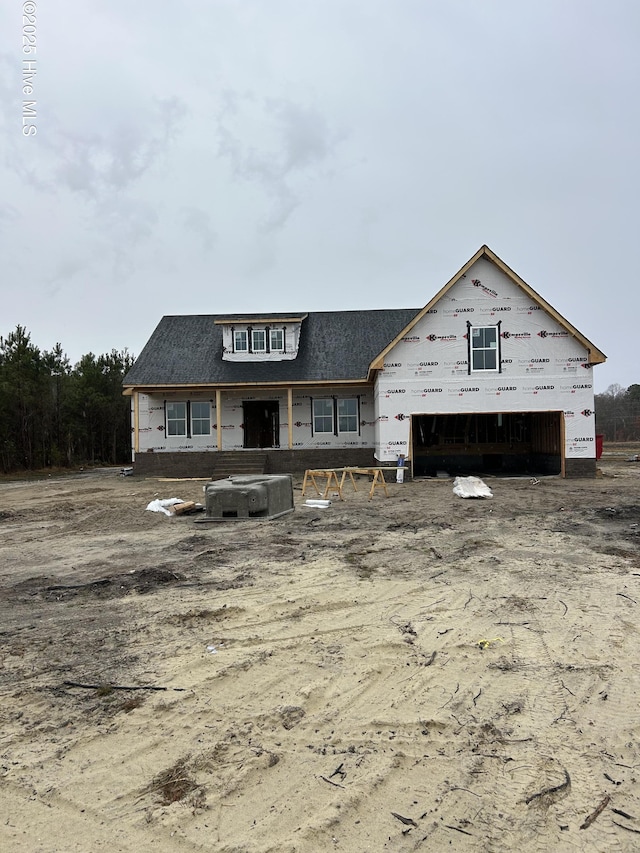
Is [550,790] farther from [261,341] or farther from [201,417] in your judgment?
[261,341]

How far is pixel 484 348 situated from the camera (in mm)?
19297

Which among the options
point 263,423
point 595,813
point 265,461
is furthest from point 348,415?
point 595,813

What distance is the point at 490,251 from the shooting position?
61.7 feet

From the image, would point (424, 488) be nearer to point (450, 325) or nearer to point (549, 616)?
point (450, 325)

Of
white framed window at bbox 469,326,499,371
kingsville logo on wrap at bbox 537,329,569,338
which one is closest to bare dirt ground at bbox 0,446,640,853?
white framed window at bbox 469,326,499,371

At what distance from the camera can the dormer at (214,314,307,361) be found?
80.9ft

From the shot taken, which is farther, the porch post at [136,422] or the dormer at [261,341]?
the dormer at [261,341]

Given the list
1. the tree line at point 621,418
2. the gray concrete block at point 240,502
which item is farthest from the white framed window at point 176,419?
the tree line at point 621,418

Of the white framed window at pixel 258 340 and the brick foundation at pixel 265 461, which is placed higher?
the white framed window at pixel 258 340

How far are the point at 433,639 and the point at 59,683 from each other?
2909 millimetres

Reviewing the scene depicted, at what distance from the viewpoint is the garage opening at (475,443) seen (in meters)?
24.3

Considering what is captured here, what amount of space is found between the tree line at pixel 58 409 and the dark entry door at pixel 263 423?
13592 mm

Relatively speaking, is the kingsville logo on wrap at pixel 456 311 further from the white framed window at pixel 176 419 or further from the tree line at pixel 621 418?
the tree line at pixel 621 418

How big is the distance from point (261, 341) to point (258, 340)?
15cm
